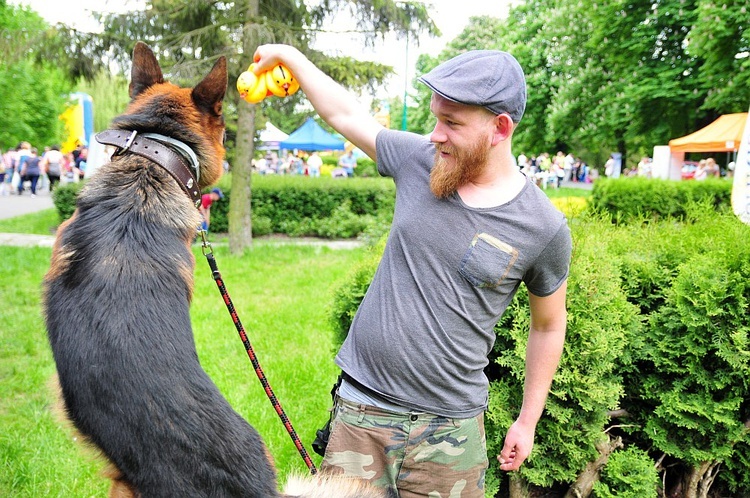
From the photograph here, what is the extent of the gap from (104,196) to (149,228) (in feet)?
Answer: 0.74

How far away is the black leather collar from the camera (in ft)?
8.05

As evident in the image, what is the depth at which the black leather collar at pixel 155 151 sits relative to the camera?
245cm

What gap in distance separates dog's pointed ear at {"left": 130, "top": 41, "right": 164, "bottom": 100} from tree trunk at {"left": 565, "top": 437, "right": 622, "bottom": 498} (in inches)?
123

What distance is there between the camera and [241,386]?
548cm

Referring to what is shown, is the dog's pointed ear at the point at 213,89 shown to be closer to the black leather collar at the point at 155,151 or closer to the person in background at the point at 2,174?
the black leather collar at the point at 155,151

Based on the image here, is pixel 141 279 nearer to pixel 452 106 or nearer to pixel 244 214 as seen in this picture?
pixel 452 106

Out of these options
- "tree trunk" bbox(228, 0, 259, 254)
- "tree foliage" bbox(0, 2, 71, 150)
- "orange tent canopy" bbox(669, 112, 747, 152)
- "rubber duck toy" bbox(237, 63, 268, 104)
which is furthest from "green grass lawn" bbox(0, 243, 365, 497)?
"tree foliage" bbox(0, 2, 71, 150)

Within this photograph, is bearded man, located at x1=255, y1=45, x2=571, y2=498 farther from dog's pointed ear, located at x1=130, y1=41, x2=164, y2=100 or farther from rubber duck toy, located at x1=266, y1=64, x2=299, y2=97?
dog's pointed ear, located at x1=130, y1=41, x2=164, y2=100

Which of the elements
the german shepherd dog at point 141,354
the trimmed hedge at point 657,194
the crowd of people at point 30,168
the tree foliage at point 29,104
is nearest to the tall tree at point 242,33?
the trimmed hedge at point 657,194

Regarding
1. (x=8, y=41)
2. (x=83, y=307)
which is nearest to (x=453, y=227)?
(x=83, y=307)

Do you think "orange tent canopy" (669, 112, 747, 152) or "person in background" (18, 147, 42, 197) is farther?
"person in background" (18, 147, 42, 197)

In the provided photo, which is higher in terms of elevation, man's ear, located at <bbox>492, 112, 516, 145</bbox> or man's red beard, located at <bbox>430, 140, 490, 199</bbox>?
man's ear, located at <bbox>492, 112, 516, 145</bbox>

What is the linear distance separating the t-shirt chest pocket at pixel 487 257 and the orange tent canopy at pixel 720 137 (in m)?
22.0

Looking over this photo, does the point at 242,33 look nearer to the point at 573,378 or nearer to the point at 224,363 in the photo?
the point at 224,363
